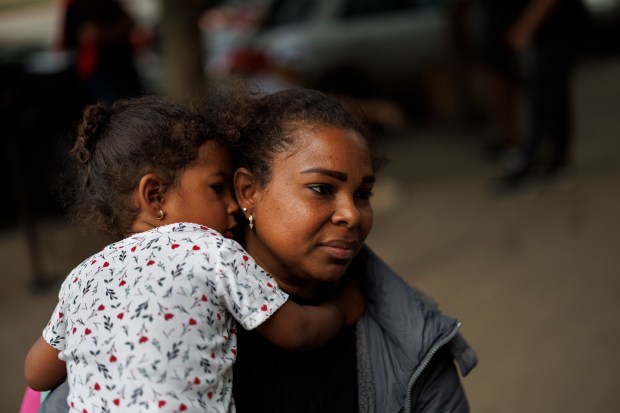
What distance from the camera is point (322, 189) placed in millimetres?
1770

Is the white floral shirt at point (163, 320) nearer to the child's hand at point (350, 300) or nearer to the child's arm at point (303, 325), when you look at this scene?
the child's arm at point (303, 325)

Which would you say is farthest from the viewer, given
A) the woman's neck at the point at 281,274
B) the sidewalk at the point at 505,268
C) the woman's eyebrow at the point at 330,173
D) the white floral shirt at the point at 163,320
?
the sidewalk at the point at 505,268

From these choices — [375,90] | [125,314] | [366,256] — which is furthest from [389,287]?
[375,90]

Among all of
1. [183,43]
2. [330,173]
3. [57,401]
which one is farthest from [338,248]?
[183,43]

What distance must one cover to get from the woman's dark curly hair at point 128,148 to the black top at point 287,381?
1.38 feet

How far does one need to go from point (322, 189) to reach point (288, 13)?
7631 millimetres

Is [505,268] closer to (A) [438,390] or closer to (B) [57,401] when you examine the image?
(A) [438,390]

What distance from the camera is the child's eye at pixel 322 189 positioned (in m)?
1.77

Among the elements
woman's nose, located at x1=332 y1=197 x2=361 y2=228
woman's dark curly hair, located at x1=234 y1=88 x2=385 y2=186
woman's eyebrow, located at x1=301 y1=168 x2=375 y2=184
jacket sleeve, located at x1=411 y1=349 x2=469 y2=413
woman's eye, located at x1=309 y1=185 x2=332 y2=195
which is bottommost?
jacket sleeve, located at x1=411 y1=349 x2=469 y2=413

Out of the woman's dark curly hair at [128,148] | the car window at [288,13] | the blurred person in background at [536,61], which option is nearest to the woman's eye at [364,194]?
the woman's dark curly hair at [128,148]

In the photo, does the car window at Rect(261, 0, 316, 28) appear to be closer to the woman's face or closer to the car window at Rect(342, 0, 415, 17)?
the car window at Rect(342, 0, 415, 17)

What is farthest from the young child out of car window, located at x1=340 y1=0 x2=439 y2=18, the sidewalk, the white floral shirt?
car window, located at x1=340 y1=0 x2=439 y2=18

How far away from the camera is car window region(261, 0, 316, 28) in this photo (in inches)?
354

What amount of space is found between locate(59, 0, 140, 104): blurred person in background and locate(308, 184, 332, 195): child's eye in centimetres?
450
